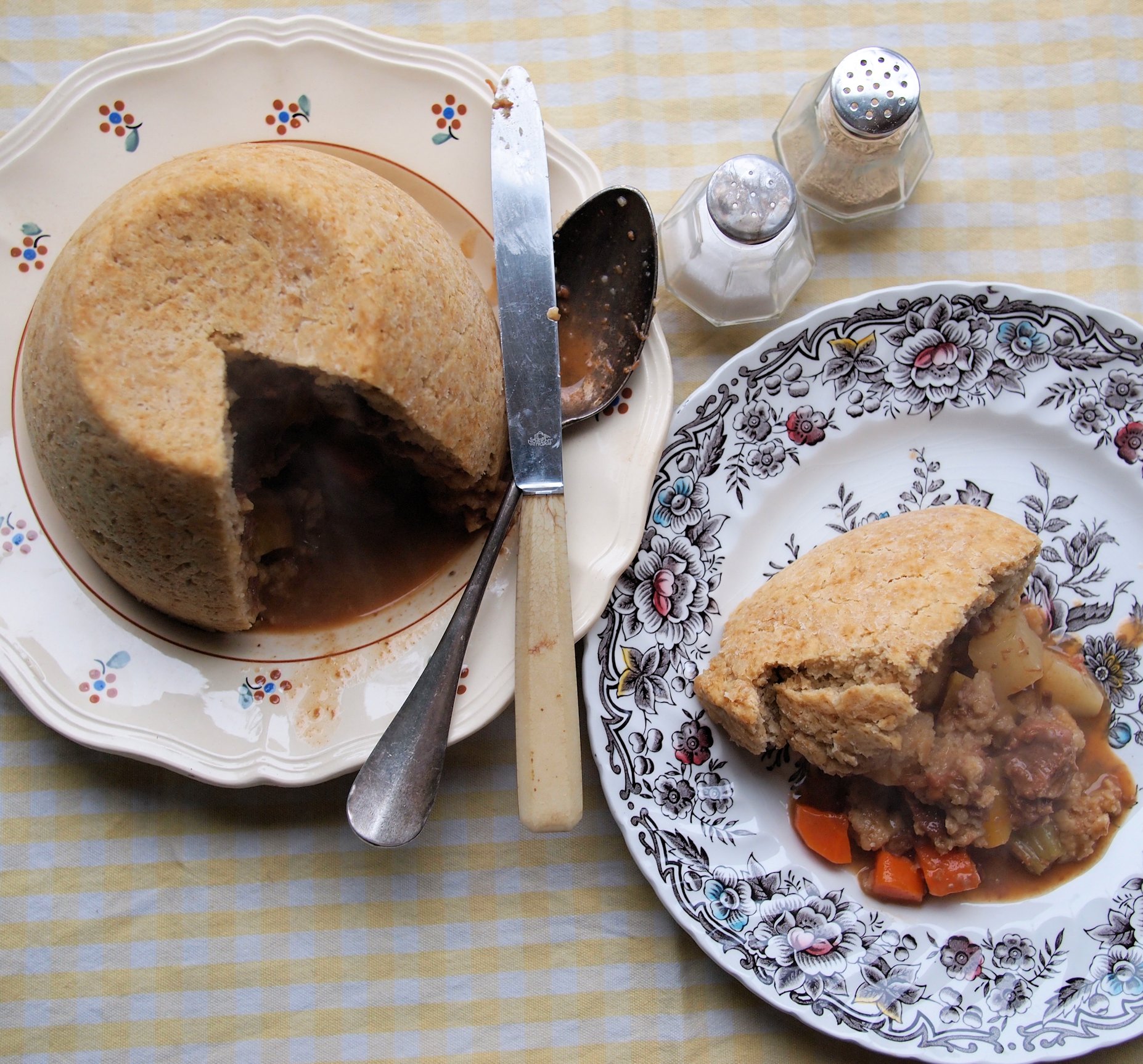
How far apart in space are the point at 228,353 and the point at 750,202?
128cm

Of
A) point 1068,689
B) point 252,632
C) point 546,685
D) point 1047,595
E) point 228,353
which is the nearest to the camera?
point 228,353

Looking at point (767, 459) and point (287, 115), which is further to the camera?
point (767, 459)

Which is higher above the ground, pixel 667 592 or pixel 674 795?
pixel 667 592

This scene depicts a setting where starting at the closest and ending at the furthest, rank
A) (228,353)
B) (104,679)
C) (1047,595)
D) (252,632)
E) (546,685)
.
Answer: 1. (228,353)
2. (546,685)
3. (104,679)
4. (252,632)
5. (1047,595)

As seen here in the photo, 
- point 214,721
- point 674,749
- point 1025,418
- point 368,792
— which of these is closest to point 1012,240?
point 1025,418

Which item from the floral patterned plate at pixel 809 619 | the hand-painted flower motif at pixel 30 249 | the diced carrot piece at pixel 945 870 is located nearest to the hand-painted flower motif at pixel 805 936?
the floral patterned plate at pixel 809 619

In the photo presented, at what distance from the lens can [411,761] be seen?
6.69 feet

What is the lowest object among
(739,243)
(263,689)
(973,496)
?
(263,689)

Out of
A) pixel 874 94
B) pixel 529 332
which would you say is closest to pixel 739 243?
pixel 874 94

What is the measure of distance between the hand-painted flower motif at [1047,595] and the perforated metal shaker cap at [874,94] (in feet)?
3.93

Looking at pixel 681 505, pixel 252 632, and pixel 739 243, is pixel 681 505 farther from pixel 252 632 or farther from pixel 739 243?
pixel 252 632

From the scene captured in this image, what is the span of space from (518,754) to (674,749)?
461 millimetres

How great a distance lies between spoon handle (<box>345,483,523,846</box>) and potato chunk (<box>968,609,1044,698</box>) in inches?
49.6

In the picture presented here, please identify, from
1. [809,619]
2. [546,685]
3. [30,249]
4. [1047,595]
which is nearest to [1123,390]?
[1047,595]
